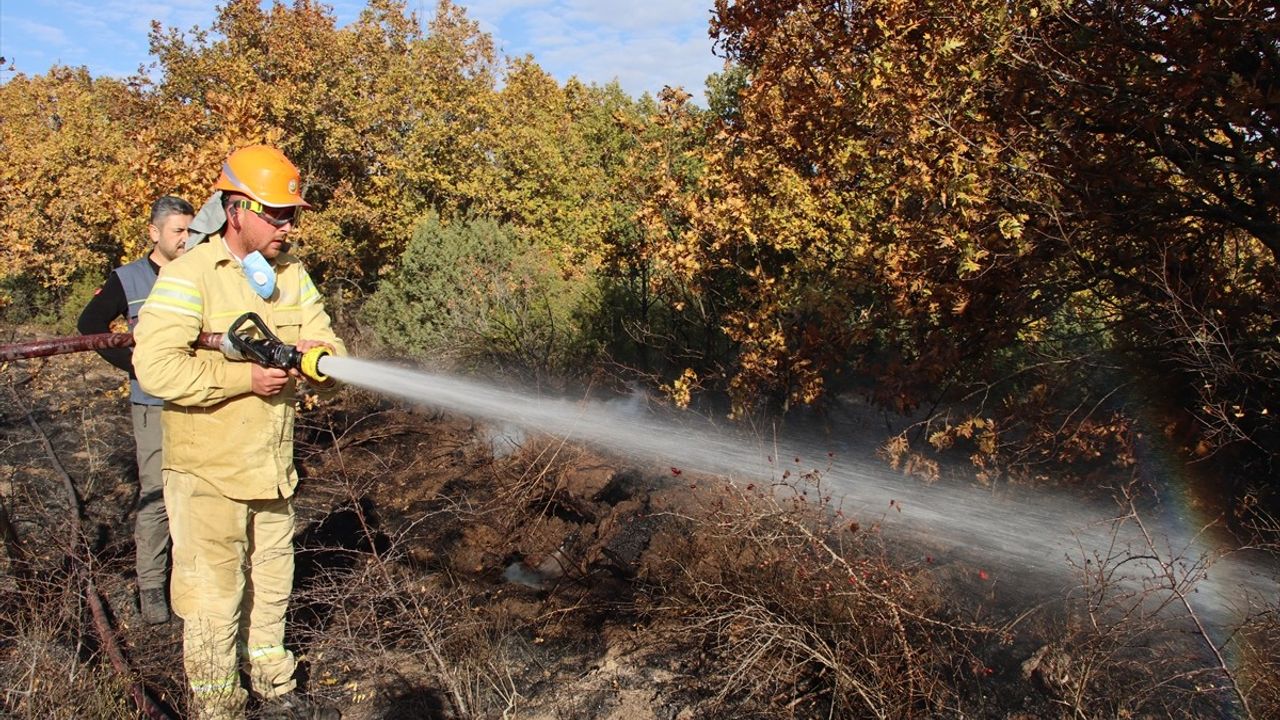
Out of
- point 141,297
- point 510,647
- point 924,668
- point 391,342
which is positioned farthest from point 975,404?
point 391,342

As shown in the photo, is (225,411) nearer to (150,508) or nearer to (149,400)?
(149,400)

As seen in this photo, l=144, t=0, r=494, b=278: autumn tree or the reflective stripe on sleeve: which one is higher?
l=144, t=0, r=494, b=278: autumn tree

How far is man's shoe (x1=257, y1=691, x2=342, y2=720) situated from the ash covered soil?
148 mm

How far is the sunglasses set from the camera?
11.0ft

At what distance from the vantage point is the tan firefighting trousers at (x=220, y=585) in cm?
325

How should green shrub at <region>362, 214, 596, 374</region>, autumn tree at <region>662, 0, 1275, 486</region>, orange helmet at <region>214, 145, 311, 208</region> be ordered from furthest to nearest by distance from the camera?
1. green shrub at <region>362, 214, 596, 374</region>
2. autumn tree at <region>662, 0, 1275, 486</region>
3. orange helmet at <region>214, 145, 311, 208</region>

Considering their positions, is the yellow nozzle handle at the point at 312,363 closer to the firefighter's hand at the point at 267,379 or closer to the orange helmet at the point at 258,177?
the firefighter's hand at the point at 267,379

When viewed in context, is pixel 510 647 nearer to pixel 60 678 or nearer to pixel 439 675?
pixel 439 675

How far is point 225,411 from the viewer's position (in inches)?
131

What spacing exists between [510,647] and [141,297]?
2.73 m

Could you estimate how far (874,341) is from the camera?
29.4 feet

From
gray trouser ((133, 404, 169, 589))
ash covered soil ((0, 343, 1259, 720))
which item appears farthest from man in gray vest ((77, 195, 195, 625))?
ash covered soil ((0, 343, 1259, 720))

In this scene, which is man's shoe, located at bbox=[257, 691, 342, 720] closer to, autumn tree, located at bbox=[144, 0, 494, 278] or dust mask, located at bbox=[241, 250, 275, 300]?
dust mask, located at bbox=[241, 250, 275, 300]

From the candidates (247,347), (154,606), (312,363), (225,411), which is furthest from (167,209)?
(154,606)
